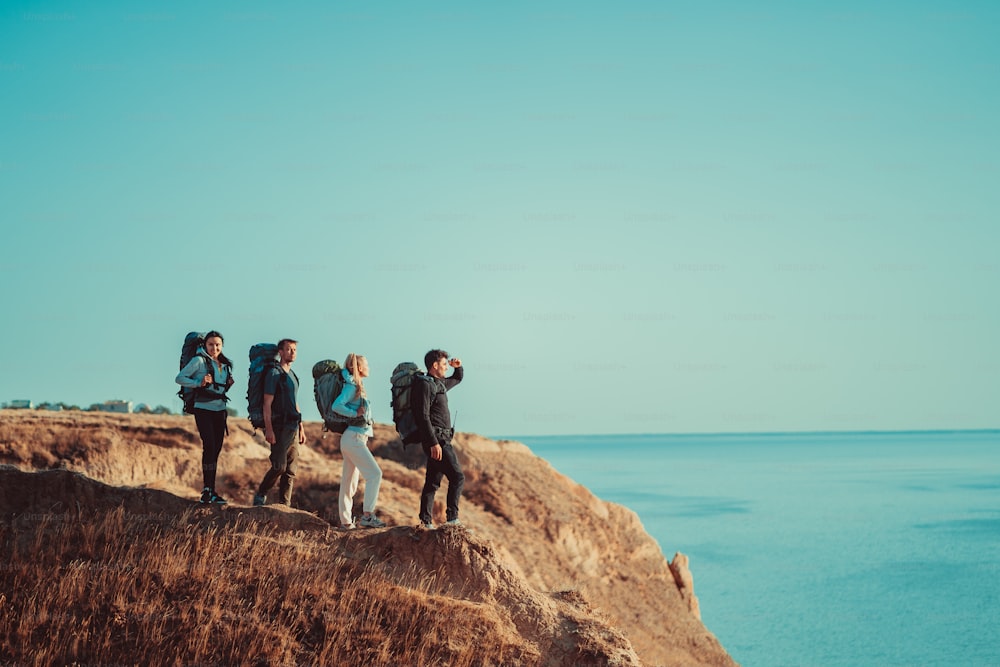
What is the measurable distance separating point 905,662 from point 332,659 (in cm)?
3643

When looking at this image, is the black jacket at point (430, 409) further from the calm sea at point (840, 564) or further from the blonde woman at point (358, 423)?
the calm sea at point (840, 564)

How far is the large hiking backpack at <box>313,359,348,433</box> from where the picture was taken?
36.2ft

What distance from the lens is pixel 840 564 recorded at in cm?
6091

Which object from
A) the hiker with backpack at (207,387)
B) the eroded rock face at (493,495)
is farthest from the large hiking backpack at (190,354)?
the eroded rock face at (493,495)

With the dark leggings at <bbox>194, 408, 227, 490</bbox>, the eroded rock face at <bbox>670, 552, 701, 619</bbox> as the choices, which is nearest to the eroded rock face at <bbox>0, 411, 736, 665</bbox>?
the eroded rock face at <bbox>670, 552, 701, 619</bbox>

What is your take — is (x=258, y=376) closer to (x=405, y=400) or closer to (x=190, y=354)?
(x=190, y=354)

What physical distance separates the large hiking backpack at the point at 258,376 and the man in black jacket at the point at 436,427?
1.96m

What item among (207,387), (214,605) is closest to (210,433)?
(207,387)

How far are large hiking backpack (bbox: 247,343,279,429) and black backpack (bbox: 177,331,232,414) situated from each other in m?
0.32

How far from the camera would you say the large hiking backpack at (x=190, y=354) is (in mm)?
11312

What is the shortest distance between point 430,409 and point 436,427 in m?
0.26

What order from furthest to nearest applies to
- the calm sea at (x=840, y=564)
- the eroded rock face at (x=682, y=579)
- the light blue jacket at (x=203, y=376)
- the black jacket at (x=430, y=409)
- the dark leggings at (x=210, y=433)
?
the calm sea at (x=840, y=564) < the eroded rock face at (x=682, y=579) < the dark leggings at (x=210, y=433) < the light blue jacket at (x=203, y=376) < the black jacket at (x=430, y=409)

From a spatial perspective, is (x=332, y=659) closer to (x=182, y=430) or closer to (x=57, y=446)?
(x=57, y=446)

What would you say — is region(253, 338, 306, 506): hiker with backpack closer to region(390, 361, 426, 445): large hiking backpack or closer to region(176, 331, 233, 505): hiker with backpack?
region(176, 331, 233, 505): hiker with backpack
